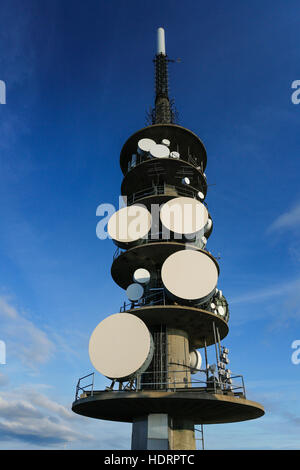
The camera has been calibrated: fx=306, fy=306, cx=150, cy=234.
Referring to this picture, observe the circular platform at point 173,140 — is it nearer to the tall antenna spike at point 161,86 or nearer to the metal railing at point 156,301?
the tall antenna spike at point 161,86

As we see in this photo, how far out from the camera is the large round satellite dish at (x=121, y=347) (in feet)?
57.4


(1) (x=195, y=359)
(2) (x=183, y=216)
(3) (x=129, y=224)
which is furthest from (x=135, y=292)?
(1) (x=195, y=359)

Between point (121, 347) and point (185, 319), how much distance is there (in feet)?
15.3

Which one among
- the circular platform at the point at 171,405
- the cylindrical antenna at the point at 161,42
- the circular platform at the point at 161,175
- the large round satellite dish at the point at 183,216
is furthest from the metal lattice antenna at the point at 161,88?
the circular platform at the point at 171,405

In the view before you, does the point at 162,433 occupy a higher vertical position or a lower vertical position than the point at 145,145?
lower

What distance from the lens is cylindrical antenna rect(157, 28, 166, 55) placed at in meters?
41.2

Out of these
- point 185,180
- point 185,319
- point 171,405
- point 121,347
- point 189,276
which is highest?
point 185,180

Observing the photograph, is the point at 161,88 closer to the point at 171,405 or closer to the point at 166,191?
the point at 166,191

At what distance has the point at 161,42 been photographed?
138 ft

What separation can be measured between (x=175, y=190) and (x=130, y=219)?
5801 millimetres

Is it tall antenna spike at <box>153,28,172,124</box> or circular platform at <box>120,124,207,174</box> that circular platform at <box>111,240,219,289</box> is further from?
tall antenna spike at <box>153,28,172,124</box>

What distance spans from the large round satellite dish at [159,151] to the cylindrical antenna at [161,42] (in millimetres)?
21591
